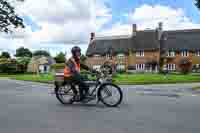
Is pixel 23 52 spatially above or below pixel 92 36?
below

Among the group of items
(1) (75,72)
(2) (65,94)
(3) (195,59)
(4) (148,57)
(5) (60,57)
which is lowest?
(2) (65,94)

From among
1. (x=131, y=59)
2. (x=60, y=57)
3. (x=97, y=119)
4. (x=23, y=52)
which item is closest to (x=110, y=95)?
(x=97, y=119)

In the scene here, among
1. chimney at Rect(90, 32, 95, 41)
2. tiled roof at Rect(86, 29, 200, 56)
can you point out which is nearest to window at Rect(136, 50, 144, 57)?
tiled roof at Rect(86, 29, 200, 56)

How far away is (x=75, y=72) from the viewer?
10.2 m

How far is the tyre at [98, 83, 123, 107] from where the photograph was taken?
9.75 m

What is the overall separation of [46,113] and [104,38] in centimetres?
7155

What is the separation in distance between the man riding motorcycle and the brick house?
58.2 meters

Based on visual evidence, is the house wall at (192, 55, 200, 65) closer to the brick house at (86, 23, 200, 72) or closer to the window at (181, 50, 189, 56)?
the brick house at (86, 23, 200, 72)

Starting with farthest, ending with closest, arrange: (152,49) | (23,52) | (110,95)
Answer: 1. (23,52)
2. (152,49)
3. (110,95)

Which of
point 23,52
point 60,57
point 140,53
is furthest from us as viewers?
point 23,52

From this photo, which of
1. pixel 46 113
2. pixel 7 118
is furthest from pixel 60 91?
pixel 7 118

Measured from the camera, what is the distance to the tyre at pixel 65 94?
34.1 feet

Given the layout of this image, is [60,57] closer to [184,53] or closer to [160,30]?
[160,30]

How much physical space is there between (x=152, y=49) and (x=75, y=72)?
62.3m
